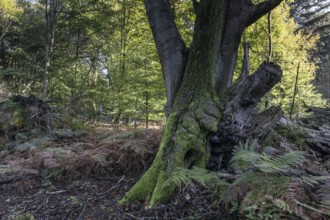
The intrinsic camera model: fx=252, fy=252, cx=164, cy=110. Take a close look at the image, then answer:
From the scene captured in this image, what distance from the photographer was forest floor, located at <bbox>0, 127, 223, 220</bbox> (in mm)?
1861

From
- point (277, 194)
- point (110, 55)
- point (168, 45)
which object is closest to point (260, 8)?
point (168, 45)

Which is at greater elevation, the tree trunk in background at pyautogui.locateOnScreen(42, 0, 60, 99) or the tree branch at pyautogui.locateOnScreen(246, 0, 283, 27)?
the tree trunk in background at pyautogui.locateOnScreen(42, 0, 60, 99)

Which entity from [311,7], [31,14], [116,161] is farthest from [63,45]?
[311,7]

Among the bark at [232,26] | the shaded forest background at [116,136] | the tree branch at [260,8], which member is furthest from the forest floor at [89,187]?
the tree branch at [260,8]

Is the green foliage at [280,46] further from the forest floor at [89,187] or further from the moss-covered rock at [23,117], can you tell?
the moss-covered rock at [23,117]

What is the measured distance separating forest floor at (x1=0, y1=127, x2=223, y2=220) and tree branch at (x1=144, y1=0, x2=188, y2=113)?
2.30 ft

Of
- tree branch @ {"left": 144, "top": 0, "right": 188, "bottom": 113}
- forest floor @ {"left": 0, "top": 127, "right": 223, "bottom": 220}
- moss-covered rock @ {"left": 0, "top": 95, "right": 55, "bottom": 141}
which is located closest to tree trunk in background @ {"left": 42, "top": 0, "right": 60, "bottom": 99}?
moss-covered rock @ {"left": 0, "top": 95, "right": 55, "bottom": 141}

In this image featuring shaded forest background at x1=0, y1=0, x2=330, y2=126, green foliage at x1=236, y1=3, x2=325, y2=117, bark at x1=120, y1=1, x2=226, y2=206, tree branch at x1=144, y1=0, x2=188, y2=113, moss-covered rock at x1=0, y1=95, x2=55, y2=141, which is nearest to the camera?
bark at x1=120, y1=1, x2=226, y2=206

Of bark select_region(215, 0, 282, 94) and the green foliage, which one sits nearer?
bark select_region(215, 0, 282, 94)

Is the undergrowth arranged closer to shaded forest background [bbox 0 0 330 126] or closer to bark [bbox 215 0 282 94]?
bark [bbox 215 0 282 94]

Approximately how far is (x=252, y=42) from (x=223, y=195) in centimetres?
658

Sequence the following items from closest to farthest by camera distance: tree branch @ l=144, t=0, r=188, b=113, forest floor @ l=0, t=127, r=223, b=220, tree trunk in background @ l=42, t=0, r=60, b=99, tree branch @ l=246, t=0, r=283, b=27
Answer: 1. forest floor @ l=0, t=127, r=223, b=220
2. tree branch @ l=246, t=0, r=283, b=27
3. tree branch @ l=144, t=0, r=188, b=113
4. tree trunk in background @ l=42, t=0, r=60, b=99

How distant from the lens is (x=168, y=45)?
10.3 ft

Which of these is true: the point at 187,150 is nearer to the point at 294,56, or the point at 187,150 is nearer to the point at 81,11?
the point at 294,56
